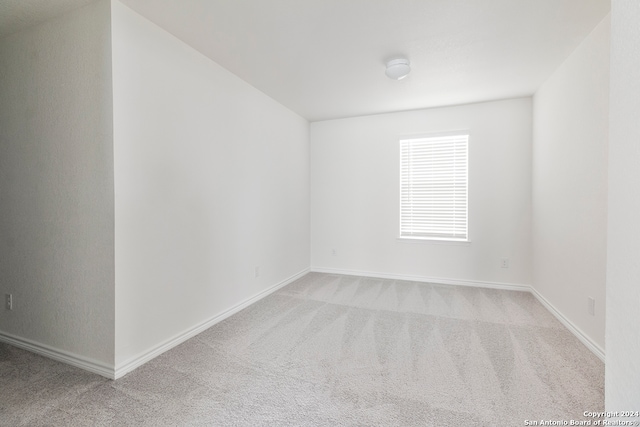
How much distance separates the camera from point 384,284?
411 centimetres

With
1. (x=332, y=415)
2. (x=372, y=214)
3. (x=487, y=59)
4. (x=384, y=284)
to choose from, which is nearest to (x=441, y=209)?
(x=372, y=214)

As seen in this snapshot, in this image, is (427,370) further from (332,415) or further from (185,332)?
(185,332)

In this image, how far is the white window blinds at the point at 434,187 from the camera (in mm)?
4090

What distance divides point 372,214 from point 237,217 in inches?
89.0

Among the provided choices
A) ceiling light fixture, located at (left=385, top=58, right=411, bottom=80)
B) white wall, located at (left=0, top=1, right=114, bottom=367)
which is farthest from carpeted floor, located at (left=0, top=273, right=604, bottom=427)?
ceiling light fixture, located at (left=385, top=58, right=411, bottom=80)

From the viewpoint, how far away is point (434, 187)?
4.23 metres

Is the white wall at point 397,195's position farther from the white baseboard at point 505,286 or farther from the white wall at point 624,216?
the white wall at point 624,216

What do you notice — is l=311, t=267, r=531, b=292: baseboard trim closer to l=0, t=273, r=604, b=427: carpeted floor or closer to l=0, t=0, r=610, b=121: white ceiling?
l=0, t=273, r=604, b=427: carpeted floor

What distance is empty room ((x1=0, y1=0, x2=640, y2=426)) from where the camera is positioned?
1611mm

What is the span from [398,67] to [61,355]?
3.63 meters

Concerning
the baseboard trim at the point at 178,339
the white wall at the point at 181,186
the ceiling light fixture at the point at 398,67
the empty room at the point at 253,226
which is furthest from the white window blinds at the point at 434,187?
the baseboard trim at the point at 178,339

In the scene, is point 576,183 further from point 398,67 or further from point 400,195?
point 400,195

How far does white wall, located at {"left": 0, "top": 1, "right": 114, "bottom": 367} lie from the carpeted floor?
1.07ft

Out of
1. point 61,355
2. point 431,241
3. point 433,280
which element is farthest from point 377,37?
point 61,355
